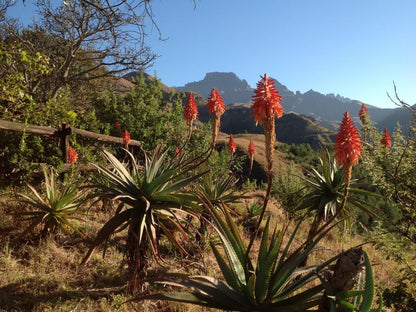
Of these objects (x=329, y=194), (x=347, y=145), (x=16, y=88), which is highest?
(x=16, y=88)

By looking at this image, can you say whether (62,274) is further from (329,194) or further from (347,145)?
(329,194)

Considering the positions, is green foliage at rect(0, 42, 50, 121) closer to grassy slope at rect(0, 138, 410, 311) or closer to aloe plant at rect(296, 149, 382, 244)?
grassy slope at rect(0, 138, 410, 311)

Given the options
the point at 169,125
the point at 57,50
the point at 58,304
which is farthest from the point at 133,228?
the point at 57,50

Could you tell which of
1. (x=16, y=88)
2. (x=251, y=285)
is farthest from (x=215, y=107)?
(x=16, y=88)

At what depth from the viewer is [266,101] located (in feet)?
6.18

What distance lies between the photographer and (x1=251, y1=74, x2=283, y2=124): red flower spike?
6.14 ft

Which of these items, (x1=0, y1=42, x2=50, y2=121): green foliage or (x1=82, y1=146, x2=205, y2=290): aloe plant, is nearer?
(x1=82, y1=146, x2=205, y2=290): aloe plant

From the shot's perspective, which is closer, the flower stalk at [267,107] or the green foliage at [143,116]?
the flower stalk at [267,107]

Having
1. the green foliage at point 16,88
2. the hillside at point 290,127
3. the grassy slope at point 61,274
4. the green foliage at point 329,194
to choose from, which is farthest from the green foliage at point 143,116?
the hillside at point 290,127

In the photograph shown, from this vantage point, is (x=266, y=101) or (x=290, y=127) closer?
(x=266, y=101)

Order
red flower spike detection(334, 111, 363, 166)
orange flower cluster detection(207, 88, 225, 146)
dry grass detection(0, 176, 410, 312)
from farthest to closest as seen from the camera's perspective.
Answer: orange flower cluster detection(207, 88, 225, 146) → dry grass detection(0, 176, 410, 312) → red flower spike detection(334, 111, 363, 166)

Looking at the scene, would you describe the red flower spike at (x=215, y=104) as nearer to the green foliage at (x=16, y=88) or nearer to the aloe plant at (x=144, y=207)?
the aloe plant at (x=144, y=207)

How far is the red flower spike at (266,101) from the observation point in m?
1.87

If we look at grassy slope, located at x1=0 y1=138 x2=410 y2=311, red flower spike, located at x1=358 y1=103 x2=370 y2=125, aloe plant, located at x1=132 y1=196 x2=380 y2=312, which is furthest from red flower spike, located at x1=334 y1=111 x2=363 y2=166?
red flower spike, located at x1=358 y1=103 x2=370 y2=125
